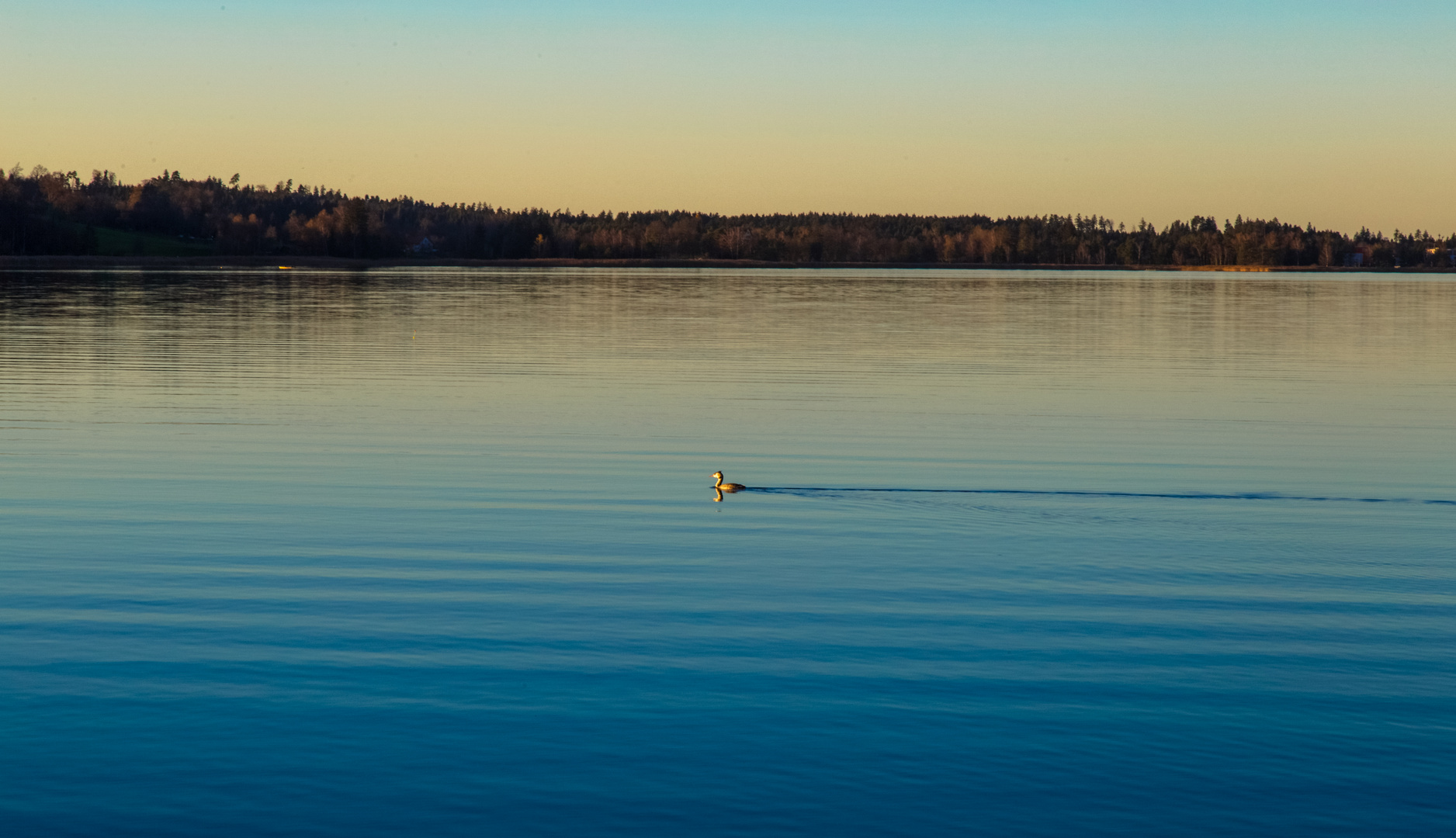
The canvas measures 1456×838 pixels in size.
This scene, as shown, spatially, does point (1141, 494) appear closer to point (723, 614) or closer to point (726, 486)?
point (726, 486)

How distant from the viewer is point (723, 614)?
593 inches

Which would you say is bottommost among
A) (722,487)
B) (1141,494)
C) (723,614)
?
(723,614)

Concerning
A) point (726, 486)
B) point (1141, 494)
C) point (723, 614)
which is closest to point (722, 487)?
point (726, 486)

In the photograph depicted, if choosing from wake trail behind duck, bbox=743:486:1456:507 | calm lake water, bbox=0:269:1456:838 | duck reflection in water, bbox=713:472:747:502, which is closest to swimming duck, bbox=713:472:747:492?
duck reflection in water, bbox=713:472:747:502

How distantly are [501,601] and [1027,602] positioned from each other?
570cm

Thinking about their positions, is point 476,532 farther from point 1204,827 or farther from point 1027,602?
point 1204,827

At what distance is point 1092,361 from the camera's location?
166 feet

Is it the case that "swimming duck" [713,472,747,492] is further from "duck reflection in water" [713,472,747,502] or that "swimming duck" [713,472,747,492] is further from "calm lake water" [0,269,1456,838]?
"calm lake water" [0,269,1456,838]

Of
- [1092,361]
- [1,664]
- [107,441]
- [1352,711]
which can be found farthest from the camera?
[1092,361]

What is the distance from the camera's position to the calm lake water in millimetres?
10195

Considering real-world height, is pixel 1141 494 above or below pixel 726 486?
below

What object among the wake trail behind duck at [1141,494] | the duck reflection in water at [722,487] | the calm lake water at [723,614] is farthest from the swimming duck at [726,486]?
the wake trail behind duck at [1141,494]

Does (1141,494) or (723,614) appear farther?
(1141,494)

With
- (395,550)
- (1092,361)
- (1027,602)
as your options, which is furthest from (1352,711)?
(1092,361)
